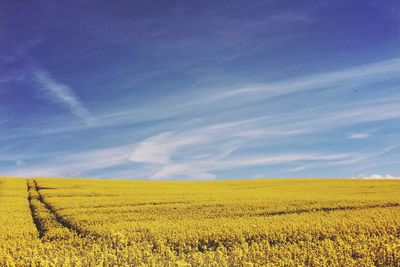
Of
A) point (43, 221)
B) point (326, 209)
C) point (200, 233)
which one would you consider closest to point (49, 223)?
point (43, 221)

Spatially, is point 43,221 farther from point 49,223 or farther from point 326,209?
point 326,209

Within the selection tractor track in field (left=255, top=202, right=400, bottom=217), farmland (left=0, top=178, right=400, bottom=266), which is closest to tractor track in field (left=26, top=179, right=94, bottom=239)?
farmland (left=0, top=178, right=400, bottom=266)

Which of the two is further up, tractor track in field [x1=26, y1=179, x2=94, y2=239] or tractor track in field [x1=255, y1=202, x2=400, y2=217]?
tractor track in field [x1=255, y1=202, x2=400, y2=217]

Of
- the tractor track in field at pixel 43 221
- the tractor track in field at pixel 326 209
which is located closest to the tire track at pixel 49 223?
the tractor track in field at pixel 43 221

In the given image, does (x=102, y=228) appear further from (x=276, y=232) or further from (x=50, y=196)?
(x=50, y=196)

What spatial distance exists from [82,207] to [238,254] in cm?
1956

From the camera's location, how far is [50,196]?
42719 millimetres

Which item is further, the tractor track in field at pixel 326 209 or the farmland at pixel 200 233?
the tractor track in field at pixel 326 209

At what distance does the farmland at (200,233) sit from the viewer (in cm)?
1722

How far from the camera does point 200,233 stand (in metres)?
21.4

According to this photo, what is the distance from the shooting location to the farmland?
1722 centimetres

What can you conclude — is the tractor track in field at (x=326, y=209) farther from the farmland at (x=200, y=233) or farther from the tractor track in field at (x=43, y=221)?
the tractor track in field at (x=43, y=221)

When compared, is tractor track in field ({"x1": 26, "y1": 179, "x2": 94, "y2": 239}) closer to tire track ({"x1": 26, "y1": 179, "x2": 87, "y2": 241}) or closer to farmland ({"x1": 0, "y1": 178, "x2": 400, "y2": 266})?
tire track ({"x1": 26, "y1": 179, "x2": 87, "y2": 241})

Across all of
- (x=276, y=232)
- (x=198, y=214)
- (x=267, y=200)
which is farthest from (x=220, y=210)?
(x=276, y=232)
